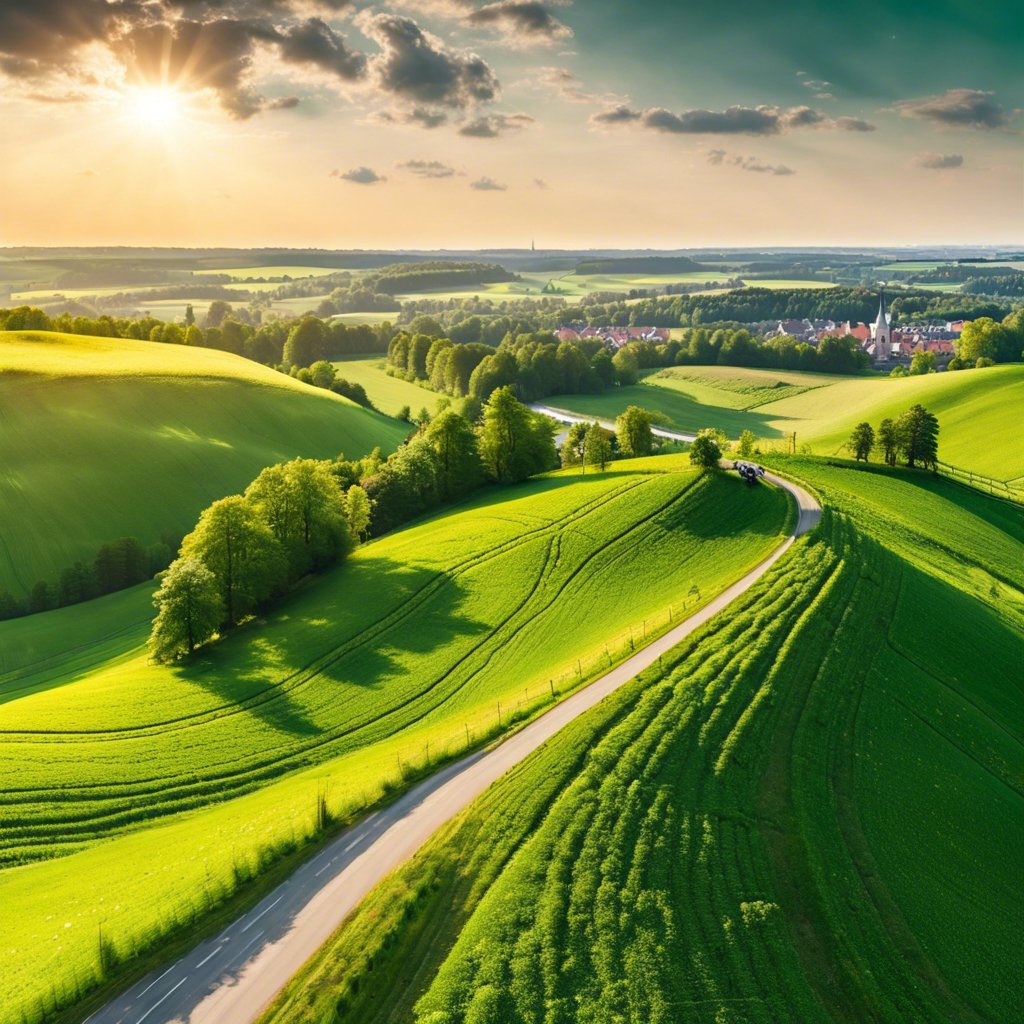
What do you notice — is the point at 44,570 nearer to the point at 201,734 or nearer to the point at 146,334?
the point at 201,734

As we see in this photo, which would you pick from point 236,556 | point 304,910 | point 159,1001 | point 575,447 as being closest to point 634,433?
point 575,447

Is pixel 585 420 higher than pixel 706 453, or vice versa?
pixel 706 453

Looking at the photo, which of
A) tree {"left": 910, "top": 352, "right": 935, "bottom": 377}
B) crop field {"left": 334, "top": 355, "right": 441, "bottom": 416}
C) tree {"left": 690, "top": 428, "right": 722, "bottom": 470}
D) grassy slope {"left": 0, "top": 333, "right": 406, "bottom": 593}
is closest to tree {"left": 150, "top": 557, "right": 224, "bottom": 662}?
grassy slope {"left": 0, "top": 333, "right": 406, "bottom": 593}

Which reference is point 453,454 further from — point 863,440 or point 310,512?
point 863,440

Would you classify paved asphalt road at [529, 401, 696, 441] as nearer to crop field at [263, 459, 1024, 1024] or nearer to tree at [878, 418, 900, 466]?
tree at [878, 418, 900, 466]

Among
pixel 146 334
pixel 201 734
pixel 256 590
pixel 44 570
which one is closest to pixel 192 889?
pixel 201 734

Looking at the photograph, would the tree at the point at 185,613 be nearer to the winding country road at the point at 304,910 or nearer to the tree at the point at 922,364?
the winding country road at the point at 304,910
